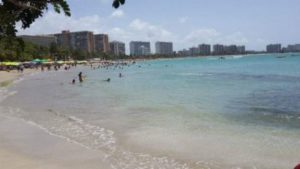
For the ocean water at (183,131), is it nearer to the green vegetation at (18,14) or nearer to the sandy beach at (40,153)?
the sandy beach at (40,153)

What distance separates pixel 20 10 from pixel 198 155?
813 cm

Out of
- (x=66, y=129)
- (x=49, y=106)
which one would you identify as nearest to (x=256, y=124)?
(x=66, y=129)

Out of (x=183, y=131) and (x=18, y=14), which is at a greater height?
(x=18, y=14)

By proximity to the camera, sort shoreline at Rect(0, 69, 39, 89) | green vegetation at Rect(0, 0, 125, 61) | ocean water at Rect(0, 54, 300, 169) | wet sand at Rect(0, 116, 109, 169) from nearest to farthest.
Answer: green vegetation at Rect(0, 0, 125, 61)
wet sand at Rect(0, 116, 109, 169)
ocean water at Rect(0, 54, 300, 169)
shoreline at Rect(0, 69, 39, 89)

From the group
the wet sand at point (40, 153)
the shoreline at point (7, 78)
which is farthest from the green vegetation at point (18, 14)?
the shoreline at point (7, 78)

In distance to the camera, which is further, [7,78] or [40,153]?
[7,78]

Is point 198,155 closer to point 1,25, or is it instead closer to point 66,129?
point 66,129

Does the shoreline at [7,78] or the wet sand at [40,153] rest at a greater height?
the wet sand at [40,153]

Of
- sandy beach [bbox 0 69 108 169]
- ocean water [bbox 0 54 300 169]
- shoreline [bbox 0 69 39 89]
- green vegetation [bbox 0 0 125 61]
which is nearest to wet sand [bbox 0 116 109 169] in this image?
sandy beach [bbox 0 69 108 169]

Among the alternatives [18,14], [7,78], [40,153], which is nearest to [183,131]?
[40,153]

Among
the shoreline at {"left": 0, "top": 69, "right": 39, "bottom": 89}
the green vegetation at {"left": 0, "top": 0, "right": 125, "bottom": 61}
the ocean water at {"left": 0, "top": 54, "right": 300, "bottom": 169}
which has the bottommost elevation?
the shoreline at {"left": 0, "top": 69, "right": 39, "bottom": 89}

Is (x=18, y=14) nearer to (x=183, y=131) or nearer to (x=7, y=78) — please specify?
(x=183, y=131)

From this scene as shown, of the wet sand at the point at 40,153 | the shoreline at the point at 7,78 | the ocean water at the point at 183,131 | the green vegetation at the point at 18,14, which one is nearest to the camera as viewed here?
the green vegetation at the point at 18,14

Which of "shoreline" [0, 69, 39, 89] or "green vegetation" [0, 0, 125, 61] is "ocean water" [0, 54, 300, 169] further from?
"shoreline" [0, 69, 39, 89]
